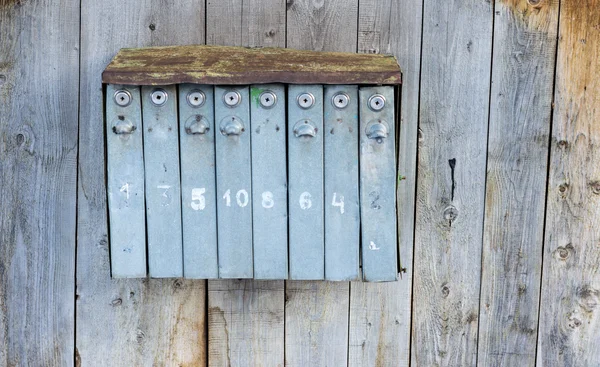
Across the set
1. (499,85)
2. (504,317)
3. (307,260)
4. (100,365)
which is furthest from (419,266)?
(100,365)

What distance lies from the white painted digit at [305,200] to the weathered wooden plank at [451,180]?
476 mm

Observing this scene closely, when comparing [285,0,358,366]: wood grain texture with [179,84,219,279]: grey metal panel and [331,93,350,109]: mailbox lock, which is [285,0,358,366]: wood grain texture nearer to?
[179,84,219,279]: grey metal panel

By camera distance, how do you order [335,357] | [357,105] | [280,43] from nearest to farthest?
[357,105], [280,43], [335,357]

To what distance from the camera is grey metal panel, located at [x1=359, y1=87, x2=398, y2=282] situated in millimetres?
1513

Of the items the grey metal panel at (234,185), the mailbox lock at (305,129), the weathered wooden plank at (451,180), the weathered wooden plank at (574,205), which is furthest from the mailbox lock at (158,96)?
the weathered wooden plank at (574,205)

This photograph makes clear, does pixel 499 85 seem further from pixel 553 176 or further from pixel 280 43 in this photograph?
pixel 280 43

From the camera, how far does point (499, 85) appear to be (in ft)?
6.01

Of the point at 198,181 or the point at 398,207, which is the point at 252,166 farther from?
the point at 398,207

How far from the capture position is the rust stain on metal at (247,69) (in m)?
1.50

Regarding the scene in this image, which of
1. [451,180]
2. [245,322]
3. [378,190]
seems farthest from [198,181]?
[451,180]

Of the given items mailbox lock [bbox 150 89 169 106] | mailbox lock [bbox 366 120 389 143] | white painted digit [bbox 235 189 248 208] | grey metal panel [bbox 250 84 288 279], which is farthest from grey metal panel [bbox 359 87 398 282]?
mailbox lock [bbox 150 89 169 106]

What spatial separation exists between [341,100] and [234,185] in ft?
1.22

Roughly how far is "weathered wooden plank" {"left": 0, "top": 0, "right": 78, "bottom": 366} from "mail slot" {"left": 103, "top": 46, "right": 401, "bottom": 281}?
0.40 meters

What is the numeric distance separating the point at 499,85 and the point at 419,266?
25.5 inches
